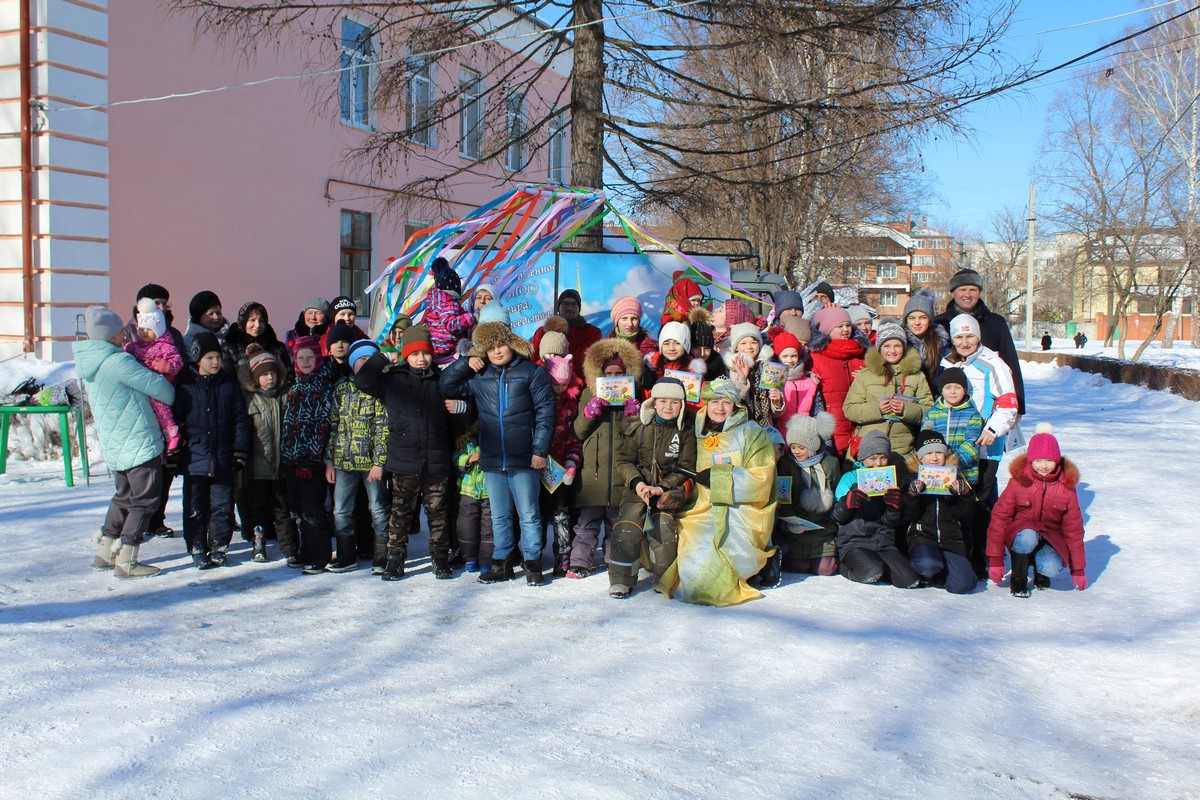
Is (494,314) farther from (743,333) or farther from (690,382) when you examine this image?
(743,333)

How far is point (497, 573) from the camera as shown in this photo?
5.87 metres

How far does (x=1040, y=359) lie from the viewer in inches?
1447

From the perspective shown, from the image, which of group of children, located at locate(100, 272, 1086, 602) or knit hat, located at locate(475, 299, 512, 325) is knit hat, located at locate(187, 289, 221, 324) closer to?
group of children, located at locate(100, 272, 1086, 602)

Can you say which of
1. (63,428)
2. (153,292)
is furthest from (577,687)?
(63,428)

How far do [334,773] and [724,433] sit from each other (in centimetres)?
308

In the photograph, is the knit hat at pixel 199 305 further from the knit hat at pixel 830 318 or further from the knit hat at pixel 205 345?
the knit hat at pixel 830 318

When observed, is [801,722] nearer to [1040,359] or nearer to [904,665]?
[904,665]

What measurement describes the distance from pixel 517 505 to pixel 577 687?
1885 mm

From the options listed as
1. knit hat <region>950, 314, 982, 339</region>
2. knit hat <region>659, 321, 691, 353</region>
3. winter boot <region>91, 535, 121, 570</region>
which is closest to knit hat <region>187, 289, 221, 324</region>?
winter boot <region>91, 535, 121, 570</region>

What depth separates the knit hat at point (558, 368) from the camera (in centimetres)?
606

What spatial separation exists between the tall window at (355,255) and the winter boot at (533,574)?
10434 millimetres

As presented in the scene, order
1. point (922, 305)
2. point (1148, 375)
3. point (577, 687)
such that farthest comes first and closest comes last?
point (1148, 375) → point (922, 305) → point (577, 687)

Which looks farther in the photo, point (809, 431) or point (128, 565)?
point (809, 431)

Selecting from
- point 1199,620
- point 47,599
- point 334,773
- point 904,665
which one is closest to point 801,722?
point 904,665
